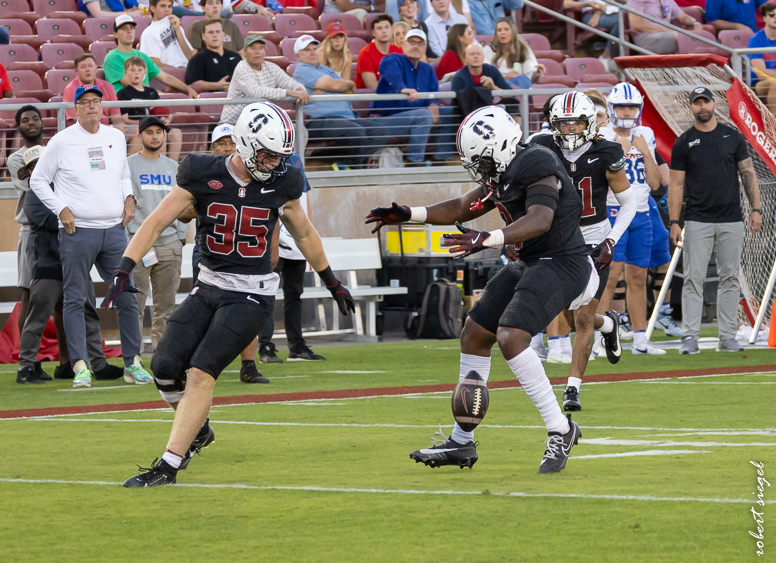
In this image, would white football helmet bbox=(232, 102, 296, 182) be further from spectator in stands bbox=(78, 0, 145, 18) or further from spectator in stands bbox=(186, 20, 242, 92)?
spectator in stands bbox=(78, 0, 145, 18)

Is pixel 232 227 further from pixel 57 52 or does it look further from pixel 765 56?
pixel 765 56

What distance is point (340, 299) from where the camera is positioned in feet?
22.0

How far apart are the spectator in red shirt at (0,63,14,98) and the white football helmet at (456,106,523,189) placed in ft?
32.8

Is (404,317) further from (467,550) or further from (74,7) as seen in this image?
(467,550)

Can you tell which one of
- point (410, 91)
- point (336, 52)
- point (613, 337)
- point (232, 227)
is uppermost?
point (336, 52)

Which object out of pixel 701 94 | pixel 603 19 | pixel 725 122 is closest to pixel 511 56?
pixel 603 19

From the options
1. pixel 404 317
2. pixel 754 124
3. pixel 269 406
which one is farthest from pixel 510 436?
pixel 404 317

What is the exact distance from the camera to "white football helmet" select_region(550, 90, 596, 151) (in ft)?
27.5

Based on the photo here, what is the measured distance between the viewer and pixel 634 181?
11414 mm

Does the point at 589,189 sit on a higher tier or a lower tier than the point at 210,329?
higher

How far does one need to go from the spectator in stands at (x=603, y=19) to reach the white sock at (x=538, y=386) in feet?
44.5

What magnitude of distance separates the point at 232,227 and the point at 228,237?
0.05m

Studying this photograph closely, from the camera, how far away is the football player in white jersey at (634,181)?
37.0 feet

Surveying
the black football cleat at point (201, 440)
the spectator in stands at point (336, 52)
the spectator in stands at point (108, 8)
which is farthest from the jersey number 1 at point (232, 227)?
the spectator in stands at point (108, 8)
